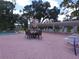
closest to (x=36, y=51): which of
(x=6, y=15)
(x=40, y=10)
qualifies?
(x=6, y=15)

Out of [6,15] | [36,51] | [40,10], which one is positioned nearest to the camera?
[36,51]

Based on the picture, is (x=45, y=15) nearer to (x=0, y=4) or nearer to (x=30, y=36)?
(x=0, y=4)

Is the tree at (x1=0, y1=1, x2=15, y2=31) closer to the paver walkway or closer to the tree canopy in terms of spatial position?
the tree canopy

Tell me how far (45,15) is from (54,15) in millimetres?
2543

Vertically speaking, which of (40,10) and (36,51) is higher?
(40,10)

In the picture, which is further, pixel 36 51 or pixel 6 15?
pixel 6 15

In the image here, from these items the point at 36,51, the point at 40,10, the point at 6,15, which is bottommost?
the point at 36,51

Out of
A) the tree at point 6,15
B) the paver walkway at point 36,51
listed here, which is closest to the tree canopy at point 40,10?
the tree at point 6,15

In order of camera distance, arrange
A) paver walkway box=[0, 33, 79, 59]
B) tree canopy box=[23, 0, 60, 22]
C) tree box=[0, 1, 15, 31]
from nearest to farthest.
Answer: paver walkway box=[0, 33, 79, 59] < tree box=[0, 1, 15, 31] < tree canopy box=[23, 0, 60, 22]

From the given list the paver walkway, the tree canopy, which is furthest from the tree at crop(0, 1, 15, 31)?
the paver walkway

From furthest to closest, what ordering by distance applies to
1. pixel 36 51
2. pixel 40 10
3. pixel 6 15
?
pixel 40 10 < pixel 6 15 < pixel 36 51

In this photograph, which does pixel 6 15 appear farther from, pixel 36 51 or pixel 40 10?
pixel 36 51

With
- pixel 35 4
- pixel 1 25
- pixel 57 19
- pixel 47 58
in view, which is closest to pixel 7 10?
pixel 1 25

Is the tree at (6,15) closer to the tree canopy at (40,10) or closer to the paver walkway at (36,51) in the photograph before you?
the tree canopy at (40,10)
